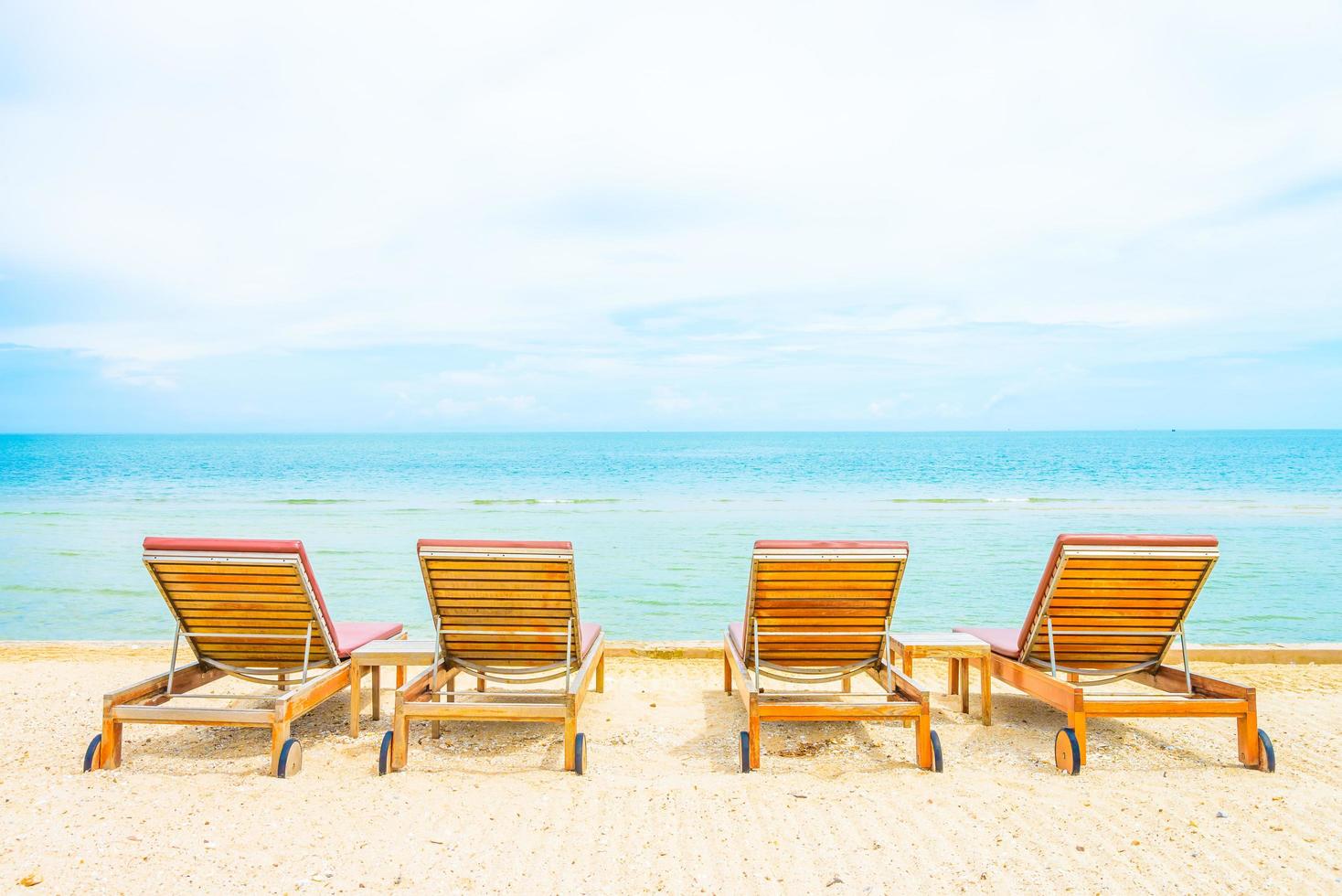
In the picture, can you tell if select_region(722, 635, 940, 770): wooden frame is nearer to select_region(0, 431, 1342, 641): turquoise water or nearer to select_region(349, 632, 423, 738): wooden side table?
select_region(349, 632, 423, 738): wooden side table

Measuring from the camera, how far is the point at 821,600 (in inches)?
191

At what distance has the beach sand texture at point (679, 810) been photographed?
10.7 feet

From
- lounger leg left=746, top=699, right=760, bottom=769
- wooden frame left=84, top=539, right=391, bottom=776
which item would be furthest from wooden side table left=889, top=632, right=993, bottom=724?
wooden frame left=84, top=539, right=391, bottom=776

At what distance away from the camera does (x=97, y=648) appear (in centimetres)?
751

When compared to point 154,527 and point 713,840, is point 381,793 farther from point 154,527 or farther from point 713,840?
point 154,527

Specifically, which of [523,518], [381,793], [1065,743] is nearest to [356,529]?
[523,518]

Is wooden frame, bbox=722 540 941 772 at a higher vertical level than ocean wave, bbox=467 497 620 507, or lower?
higher

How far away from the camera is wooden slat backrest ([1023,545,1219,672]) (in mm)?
4711

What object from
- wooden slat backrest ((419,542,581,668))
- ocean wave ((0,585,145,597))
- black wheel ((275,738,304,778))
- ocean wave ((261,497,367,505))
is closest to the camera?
black wheel ((275,738,304,778))

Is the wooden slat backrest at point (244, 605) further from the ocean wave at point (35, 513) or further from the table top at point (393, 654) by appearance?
the ocean wave at point (35, 513)

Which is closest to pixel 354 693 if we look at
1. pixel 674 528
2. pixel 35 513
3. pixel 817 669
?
pixel 817 669

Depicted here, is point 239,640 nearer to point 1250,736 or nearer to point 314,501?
point 1250,736

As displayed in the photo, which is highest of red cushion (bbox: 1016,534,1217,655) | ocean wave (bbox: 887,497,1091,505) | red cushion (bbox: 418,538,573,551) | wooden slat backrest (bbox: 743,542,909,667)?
red cushion (bbox: 418,538,573,551)

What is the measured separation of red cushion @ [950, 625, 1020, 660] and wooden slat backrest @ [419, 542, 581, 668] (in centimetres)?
261
